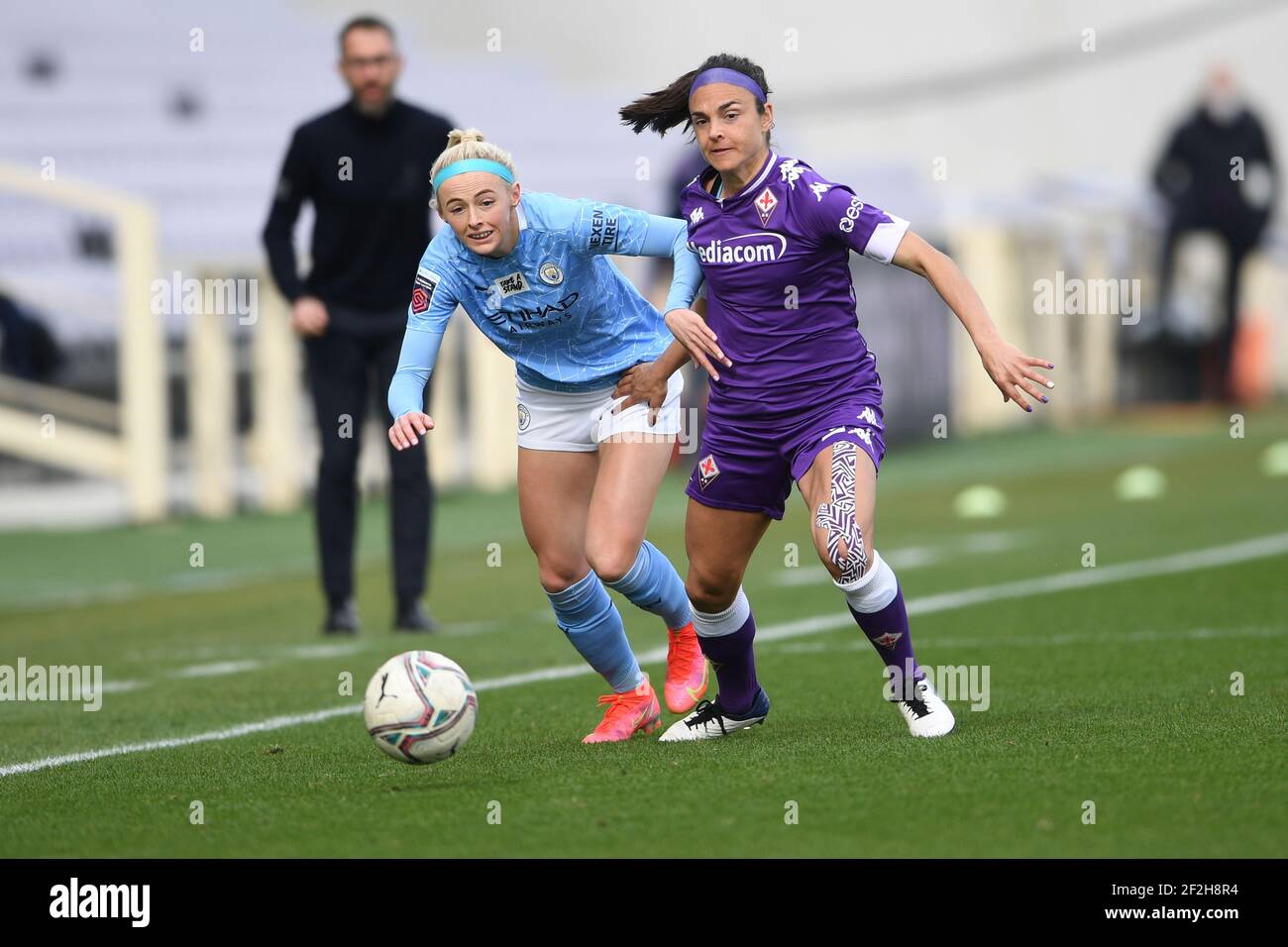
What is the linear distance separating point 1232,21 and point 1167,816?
102 ft

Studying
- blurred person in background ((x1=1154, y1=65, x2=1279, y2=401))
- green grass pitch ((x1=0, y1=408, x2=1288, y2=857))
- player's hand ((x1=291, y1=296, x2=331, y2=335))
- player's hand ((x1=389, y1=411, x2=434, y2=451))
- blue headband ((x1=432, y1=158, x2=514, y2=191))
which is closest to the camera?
green grass pitch ((x1=0, y1=408, x2=1288, y2=857))

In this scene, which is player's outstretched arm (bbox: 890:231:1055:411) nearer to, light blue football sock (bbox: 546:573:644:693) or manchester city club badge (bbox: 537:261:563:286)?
manchester city club badge (bbox: 537:261:563:286)

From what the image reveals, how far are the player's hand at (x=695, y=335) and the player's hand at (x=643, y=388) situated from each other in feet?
1.23

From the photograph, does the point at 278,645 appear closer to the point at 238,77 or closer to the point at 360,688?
the point at 360,688

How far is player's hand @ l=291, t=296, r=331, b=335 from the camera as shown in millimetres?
9039

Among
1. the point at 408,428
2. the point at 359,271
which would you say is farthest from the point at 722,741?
the point at 359,271

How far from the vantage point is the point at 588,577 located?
6.25 meters

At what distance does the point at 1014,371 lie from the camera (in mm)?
5383

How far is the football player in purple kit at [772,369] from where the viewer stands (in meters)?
5.66

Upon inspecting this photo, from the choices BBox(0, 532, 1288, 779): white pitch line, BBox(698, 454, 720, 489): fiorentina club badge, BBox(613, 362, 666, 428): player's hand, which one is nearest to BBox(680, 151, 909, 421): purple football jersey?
BBox(698, 454, 720, 489): fiorentina club badge

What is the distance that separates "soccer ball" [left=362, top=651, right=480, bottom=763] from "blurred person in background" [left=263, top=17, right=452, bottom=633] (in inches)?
142

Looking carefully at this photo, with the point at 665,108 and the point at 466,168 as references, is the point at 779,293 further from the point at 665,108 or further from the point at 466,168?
the point at 466,168

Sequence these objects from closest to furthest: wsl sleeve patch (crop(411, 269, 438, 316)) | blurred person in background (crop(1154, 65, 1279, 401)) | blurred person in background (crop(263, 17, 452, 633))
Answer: wsl sleeve patch (crop(411, 269, 438, 316)) < blurred person in background (crop(263, 17, 452, 633)) < blurred person in background (crop(1154, 65, 1279, 401))

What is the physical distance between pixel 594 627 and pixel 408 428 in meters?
0.95
